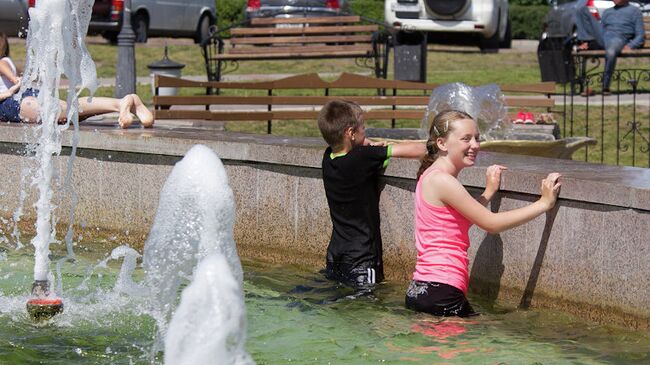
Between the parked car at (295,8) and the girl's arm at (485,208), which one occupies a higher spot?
the parked car at (295,8)

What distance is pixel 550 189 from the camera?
558 centimetres

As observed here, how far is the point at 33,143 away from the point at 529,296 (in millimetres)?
3400

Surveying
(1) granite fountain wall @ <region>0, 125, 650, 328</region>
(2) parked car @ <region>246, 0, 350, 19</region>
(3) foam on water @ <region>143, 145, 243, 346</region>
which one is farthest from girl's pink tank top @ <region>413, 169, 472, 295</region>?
(2) parked car @ <region>246, 0, 350, 19</region>

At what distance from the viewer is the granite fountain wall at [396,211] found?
5.53 m

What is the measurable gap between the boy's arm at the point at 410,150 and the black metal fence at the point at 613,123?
4.93 m

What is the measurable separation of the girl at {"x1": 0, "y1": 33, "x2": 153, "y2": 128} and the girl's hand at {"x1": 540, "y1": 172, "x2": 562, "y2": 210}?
3.35 meters

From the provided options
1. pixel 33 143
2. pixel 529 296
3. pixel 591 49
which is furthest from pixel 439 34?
pixel 529 296

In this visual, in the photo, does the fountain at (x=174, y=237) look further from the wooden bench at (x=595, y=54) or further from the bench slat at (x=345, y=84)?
the wooden bench at (x=595, y=54)

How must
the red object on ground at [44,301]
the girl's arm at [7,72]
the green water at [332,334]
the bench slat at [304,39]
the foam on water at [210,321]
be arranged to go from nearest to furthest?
the foam on water at [210,321] < the green water at [332,334] < the red object on ground at [44,301] < the girl's arm at [7,72] < the bench slat at [304,39]

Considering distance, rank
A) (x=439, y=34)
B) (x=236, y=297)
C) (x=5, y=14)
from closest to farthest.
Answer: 1. (x=236, y=297)
2. (x=5, y=14)
3. (x=439, y=34)

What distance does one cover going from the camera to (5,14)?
75.4ft

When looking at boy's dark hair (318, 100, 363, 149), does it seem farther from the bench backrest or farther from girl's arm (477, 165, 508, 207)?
the bench backrest

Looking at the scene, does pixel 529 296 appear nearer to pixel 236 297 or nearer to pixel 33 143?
pixel 236 297

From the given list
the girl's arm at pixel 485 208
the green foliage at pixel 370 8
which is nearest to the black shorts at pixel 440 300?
the girl's arm at pixel 485 208
